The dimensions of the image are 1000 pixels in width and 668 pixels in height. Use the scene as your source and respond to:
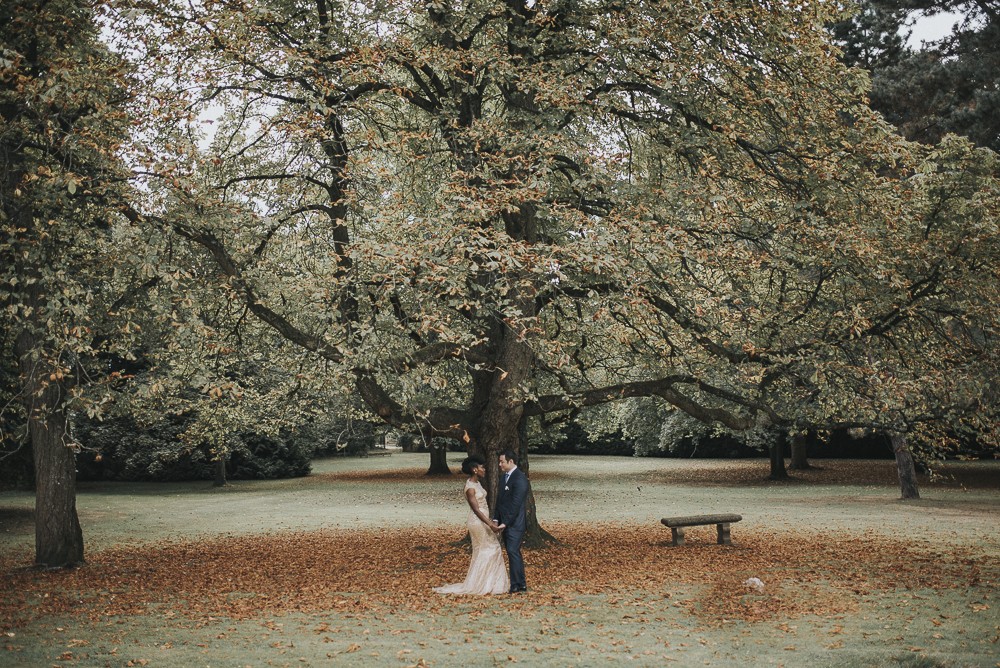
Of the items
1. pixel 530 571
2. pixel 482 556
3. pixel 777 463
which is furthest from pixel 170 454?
pixel 482 556

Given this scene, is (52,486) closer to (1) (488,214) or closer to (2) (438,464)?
(1) (488,214)

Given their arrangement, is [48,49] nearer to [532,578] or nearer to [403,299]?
[403,299]

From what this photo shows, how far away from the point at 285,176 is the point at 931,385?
10.6 metres

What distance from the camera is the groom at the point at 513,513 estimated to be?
11.7 meters

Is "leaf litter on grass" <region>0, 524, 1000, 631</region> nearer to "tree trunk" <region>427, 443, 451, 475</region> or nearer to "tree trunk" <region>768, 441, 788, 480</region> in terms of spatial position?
"tree trunk" <region>768, 441, 788, 480</region>

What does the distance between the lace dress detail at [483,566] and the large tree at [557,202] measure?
2.04 m

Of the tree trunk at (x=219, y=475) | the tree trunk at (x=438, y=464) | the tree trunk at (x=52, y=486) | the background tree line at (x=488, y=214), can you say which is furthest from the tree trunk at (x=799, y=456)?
the tree trunk at (x=52, y=486)

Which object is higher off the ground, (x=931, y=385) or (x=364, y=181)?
(x=364, y=181)

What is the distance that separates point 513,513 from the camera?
11.8 metres

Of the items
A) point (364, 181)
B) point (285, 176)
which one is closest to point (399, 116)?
point (285, 176)

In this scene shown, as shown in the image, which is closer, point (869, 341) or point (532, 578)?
point (532, 578)

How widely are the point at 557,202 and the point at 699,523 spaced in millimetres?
7127

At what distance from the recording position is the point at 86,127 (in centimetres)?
1049

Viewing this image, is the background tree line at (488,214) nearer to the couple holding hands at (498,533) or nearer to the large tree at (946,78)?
the couple holding hands at (498,533)
